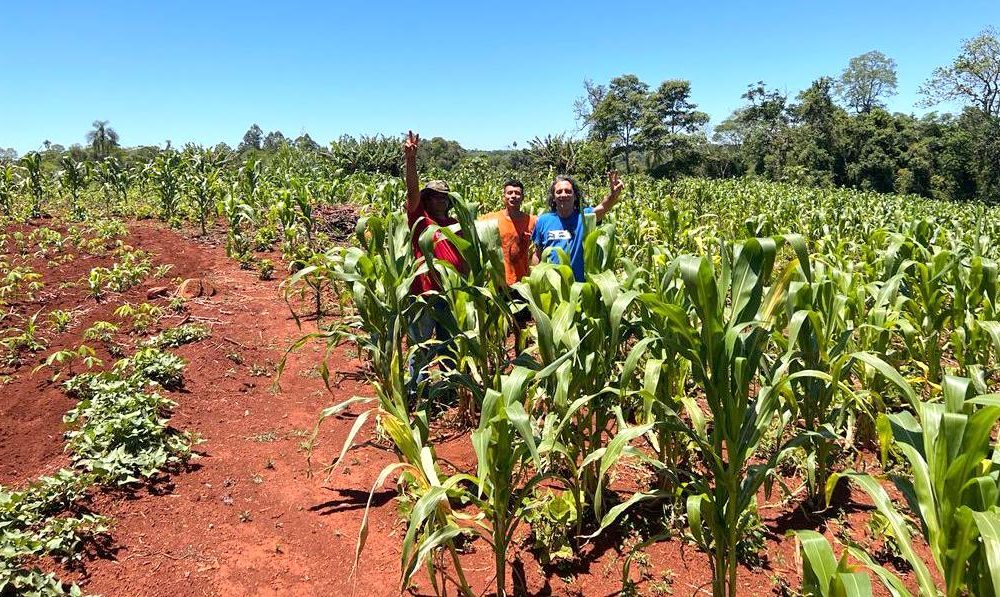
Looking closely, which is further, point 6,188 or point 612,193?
point 6,188

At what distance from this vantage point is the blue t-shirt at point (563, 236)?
10.8 ft

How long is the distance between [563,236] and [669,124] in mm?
47666

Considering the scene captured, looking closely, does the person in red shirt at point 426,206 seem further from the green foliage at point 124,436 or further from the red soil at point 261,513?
the green foliage at point 124,436

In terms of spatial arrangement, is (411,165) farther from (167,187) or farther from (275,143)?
(275,143)

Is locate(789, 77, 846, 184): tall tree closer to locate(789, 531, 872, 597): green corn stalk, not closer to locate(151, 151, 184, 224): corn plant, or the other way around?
locate(151, 151, 184, 224): corn plant

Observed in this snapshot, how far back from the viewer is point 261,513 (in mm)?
2512

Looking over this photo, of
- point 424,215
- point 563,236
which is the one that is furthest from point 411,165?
point 563,236

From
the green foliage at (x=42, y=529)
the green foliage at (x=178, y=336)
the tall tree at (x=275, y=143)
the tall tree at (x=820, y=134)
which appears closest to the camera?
the green foliage at (x=42, y=529)

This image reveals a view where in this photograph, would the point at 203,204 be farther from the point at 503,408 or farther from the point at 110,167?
the point at 503,408

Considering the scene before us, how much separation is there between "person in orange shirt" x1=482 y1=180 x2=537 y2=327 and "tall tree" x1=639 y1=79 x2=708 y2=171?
39779 millimetres

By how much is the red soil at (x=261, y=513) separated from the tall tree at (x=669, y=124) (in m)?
40.3

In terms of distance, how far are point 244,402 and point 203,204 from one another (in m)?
7.25

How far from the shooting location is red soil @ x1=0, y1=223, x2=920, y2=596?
209cm

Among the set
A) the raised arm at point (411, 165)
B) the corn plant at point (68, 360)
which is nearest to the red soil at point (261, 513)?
the corn plant at point (68, 360)
